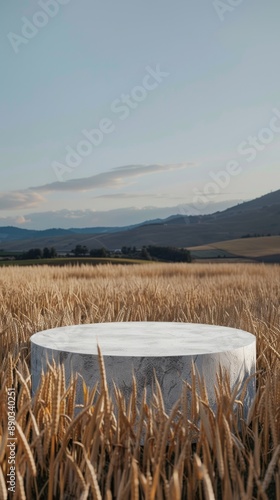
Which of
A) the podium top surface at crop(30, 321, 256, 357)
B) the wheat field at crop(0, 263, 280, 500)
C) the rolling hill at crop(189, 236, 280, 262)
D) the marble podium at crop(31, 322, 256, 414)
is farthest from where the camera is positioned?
the rolling hill at crop(189, 236, 280, 262)

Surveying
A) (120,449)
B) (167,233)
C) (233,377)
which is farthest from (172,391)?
(167,233)

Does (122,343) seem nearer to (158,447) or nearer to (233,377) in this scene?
(233,377)

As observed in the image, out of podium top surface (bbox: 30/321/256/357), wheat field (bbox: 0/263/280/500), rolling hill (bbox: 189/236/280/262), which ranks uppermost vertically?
podium top surface (bbox: 30/321/256/357)

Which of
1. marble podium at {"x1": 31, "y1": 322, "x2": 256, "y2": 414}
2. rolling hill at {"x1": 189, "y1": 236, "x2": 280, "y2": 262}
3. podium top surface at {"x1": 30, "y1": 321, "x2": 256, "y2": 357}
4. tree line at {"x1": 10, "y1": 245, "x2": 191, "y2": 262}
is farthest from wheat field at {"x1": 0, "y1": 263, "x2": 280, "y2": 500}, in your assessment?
rolling hill at {"x1": 189, "y1": 236, "x2": 280, "y2": 262}

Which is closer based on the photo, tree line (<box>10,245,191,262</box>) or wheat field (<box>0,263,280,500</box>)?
wheat field (<box>0,263,280,500</box>)

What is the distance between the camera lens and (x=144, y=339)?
3309 mm

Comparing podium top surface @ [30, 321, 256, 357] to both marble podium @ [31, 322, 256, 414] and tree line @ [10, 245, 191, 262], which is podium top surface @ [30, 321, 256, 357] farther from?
tree line @ [10, 245, 191, 262]

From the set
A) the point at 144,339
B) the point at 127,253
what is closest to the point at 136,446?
A: the point at 144,339

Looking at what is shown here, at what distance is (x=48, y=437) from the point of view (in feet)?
7.42

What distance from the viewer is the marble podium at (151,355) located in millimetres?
2812

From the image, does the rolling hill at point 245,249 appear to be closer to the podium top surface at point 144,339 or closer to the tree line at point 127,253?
the tree line at point 127,253

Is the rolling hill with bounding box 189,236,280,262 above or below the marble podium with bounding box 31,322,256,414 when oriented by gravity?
below

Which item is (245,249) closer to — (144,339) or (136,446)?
(144,339)

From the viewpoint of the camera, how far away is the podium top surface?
296 centimetres
